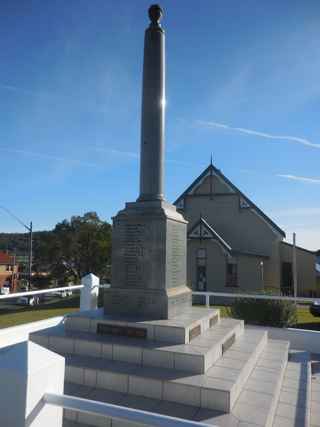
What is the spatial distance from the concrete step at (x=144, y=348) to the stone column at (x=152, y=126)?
3007 mm

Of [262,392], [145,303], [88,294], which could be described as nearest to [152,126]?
[145,303]

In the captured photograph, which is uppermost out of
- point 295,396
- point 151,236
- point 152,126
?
point 152,126

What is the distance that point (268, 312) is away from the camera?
953 cm

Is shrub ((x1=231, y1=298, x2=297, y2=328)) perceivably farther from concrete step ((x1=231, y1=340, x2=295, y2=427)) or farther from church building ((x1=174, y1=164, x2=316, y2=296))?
church building ((x1=174, y1=164, x2=316, y2=296))

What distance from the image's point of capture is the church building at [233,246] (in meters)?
25.3

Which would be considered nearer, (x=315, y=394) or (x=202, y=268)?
(x=315, y=394)

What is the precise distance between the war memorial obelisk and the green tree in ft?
116

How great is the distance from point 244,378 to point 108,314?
2.95 meters

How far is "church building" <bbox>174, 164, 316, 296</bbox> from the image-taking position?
83.0 feet

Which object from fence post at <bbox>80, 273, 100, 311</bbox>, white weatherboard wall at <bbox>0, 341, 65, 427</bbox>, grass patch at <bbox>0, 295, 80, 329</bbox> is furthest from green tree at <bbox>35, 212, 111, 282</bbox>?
white weatherboard wall at <bbox>0, 341, 65, 427</bbox>

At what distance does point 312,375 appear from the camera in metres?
6.47

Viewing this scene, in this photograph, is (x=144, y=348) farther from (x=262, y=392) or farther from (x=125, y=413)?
(x=125, y=413)

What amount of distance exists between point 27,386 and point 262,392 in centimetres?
360

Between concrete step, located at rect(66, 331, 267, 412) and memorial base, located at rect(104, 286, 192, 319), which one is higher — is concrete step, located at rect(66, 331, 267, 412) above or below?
below
